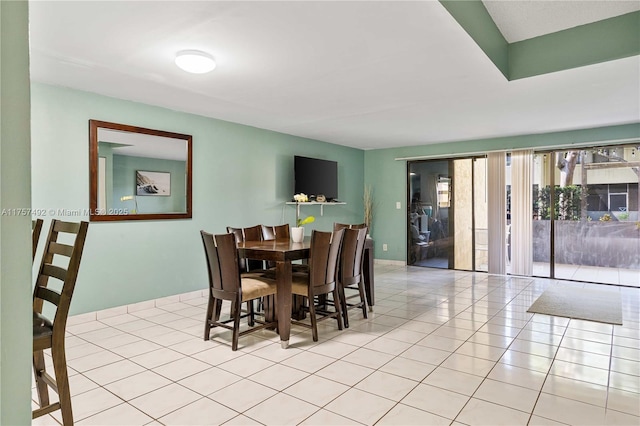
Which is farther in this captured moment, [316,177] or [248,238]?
[316,177]

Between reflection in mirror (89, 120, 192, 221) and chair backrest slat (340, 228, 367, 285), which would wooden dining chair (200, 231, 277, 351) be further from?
reflection in mirror (89, 120, 192, 221)

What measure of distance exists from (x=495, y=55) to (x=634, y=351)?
2620 millimetres

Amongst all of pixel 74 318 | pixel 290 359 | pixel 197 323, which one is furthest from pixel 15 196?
pixel 74 318

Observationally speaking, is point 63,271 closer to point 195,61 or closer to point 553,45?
point 195,61

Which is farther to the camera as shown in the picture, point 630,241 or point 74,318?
point 630,241

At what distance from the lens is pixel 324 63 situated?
10.3 feet

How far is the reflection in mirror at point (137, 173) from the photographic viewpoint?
12.8ft

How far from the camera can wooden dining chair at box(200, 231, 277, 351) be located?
3.12 meters

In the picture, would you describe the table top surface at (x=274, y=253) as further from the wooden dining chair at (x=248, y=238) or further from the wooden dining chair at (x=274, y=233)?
the wooden dining chair at (x=274, y=233)

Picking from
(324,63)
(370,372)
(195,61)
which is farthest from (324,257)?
(195,61)

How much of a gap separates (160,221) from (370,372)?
2932 mm

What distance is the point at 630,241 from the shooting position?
5539 millimetres

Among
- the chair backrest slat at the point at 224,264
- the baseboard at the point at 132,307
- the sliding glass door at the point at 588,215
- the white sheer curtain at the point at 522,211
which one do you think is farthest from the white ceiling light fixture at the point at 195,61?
the sliding glass door at the point at 588,215

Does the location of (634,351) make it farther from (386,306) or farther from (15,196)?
(15,196)
